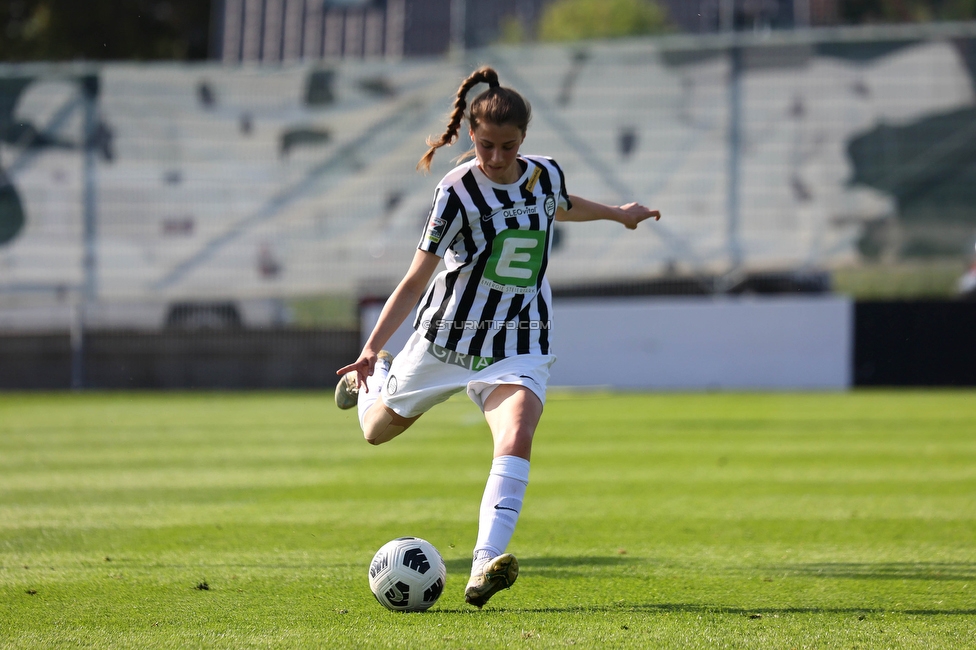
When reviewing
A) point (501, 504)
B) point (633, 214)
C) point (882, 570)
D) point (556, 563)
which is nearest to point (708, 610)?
point (501, 504)

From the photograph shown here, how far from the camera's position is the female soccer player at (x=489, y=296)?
13.9 ft

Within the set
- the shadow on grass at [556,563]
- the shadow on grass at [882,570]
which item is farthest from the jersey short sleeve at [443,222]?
the shadow on grass at [882,570]

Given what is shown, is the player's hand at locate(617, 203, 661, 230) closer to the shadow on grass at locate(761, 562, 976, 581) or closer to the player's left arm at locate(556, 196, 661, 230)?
the player's left arm at locate(556, 196, 661, 230)

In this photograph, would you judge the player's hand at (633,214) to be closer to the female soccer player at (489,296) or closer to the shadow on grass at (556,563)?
the female soccer player at (489,296)

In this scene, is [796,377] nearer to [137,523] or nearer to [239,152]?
[239,152]

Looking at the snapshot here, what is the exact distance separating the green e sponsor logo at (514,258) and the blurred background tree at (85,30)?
2957 centimetres

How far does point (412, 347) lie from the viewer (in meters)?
4.64

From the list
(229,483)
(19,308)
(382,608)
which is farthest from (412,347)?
(19,308)

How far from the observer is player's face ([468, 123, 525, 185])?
420 cm

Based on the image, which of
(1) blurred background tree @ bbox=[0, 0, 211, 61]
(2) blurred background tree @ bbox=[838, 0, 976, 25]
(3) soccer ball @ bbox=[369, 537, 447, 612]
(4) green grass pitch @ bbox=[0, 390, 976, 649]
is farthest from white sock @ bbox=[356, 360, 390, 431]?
(2) blurred background tree @ bbox=[838, 0, 976, 25]

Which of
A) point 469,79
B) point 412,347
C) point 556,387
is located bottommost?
point 556,387

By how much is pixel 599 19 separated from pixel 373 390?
38.6 meters

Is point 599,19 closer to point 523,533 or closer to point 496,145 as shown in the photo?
point 523,533

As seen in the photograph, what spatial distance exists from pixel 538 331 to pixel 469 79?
3.36 ft
